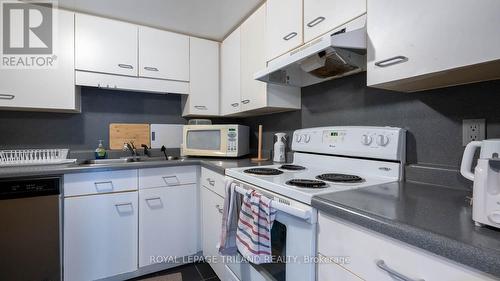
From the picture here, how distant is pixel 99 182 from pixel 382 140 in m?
1.77

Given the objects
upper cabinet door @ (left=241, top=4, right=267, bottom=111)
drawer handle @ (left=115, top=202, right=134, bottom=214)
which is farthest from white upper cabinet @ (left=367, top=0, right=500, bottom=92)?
drawer handle @ (left=115, top=202, right=134, bottom=214)

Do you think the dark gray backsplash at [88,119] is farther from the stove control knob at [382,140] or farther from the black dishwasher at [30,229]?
the stove control knob at [382,140]

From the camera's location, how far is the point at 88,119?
203 centimetres

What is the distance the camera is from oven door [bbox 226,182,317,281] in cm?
79

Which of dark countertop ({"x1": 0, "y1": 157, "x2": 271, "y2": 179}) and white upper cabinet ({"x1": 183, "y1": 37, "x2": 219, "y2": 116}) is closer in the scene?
dark countertop ({"x1": 0, "y1": 157, "x2": 271, "y2": 179})

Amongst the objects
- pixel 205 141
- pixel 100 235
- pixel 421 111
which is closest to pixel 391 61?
pixel 421 111

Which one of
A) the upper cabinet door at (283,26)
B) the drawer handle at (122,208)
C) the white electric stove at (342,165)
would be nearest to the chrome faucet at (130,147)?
the drawer handle at (122,208)

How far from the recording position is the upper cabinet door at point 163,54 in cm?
197

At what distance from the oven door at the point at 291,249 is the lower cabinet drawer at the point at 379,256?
0.04 meters

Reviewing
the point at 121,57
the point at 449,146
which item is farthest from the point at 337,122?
the point at 121,57

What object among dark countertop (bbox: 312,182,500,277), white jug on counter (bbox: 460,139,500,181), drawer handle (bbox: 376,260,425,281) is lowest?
drawer handle (bbox: 376,260,425,281)

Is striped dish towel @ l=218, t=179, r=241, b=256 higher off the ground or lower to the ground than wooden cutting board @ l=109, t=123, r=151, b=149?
lower

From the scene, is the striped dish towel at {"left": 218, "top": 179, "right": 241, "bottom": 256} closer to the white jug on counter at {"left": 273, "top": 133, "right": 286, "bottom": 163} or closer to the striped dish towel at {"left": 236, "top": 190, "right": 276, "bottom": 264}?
the striped dish towel at {"left": 236, "top": 190, "right": 276, "bottom": 264}

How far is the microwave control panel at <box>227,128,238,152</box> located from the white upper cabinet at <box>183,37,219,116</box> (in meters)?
0.42
